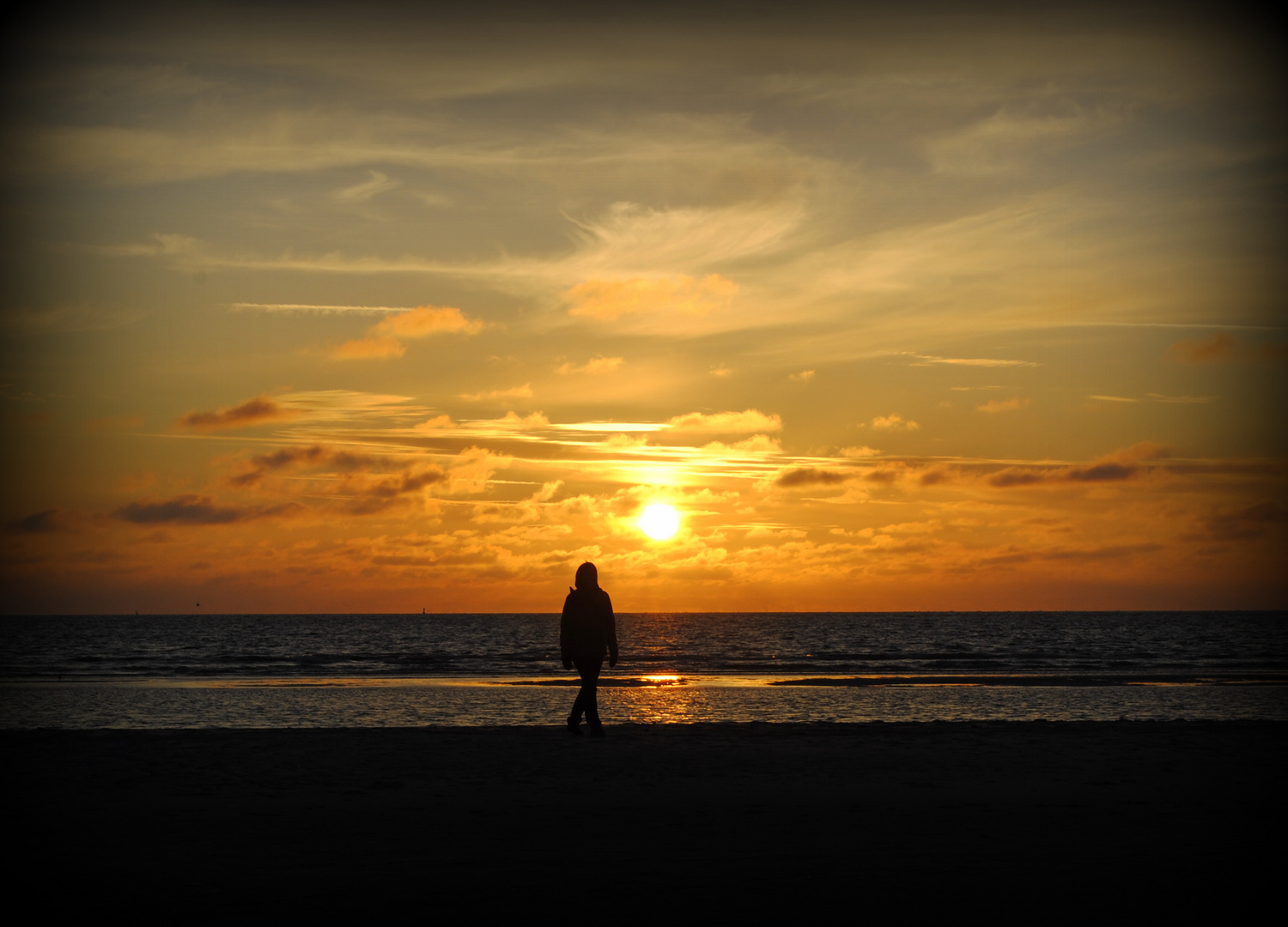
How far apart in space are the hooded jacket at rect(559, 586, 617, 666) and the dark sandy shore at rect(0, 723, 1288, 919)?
1223 mm

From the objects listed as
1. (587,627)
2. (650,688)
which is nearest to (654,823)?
(587,627)

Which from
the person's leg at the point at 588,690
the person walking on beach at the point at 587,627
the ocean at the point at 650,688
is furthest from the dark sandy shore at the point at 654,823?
the ocean at the point at 650,688

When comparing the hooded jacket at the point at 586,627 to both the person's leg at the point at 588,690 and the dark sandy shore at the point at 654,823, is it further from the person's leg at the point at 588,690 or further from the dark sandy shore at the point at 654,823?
the dark sandy shore at the point at 654,823

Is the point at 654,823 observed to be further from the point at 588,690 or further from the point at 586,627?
the point at 588,690

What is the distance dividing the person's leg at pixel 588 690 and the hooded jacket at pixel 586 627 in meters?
0.11

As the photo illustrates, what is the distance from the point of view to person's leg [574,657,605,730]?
13836mm

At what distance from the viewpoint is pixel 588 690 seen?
1417 centimetres

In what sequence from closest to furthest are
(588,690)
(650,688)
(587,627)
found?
(587,627), (588,690), (650,688)

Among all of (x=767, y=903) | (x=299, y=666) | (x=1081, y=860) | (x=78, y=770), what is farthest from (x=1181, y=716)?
(x=299, y=666)

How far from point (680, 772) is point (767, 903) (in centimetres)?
498

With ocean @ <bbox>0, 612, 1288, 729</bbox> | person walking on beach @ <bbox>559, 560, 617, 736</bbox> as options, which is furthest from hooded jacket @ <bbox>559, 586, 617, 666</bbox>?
ocean @ <bbox>0, 612, 1288, 729</bbox>

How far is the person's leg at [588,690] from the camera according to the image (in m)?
13.8

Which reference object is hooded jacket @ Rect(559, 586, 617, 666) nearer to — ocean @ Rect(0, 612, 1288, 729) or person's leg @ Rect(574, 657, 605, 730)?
person's leg @ Rect(574, 657, 605, 730)

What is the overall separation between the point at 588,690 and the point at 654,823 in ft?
19.4
